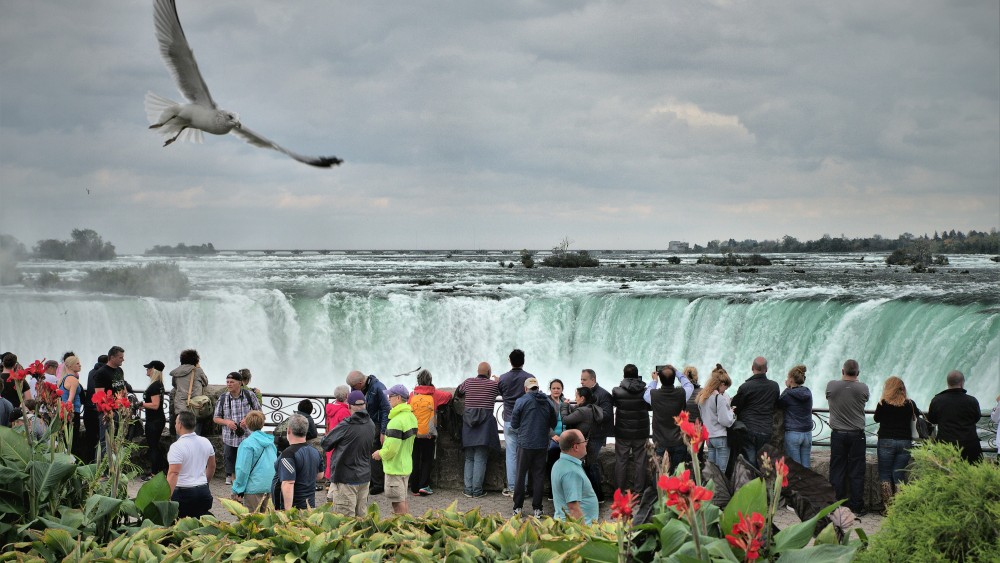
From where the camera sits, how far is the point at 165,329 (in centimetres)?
2306

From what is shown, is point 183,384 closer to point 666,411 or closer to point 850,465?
point 666,411

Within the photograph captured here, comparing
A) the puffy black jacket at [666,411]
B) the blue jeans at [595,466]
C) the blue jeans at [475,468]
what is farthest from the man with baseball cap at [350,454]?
the puffy black jacket at [666,411]

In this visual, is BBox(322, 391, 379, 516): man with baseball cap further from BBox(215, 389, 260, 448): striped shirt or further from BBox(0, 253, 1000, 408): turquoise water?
BBox(0, 253, 1000, 408): turquoise water

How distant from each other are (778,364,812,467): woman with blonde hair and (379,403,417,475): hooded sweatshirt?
381 cm

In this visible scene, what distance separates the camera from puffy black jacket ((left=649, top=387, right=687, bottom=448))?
311 inches

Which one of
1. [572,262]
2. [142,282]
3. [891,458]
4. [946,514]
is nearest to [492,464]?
[891,458]

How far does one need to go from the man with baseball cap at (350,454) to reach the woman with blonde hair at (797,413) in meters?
4.22

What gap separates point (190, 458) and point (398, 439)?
6.11 feet

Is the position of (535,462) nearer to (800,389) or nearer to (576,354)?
(800,389)

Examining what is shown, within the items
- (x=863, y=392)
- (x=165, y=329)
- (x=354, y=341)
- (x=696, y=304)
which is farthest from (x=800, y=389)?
(x=165, y=329)

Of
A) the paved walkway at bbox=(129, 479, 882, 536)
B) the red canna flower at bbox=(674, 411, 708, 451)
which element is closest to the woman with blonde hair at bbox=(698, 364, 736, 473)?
the paved walkway at bbox=(129, 479, 882, 536)

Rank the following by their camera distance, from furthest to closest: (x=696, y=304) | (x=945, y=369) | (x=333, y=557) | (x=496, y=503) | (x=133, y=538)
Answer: (x=696, y=304) → (x=945, y=369) → (x=496, y=503) → (x=133, y=538) → (x=333, y=557)

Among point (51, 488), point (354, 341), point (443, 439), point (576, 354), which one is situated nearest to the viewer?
point (51, 488)

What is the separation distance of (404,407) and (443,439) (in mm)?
2057
